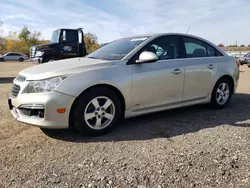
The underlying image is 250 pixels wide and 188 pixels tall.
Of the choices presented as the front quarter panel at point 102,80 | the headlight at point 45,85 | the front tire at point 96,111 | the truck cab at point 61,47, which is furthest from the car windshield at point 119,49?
the truck cab at point 61,47

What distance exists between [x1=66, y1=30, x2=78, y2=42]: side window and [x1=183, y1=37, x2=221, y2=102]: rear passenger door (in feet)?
29.4

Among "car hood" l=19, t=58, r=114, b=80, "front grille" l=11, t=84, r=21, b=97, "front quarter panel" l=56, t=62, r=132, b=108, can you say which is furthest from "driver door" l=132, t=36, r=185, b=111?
"front grille" l=11, t=84, r=21, b=97

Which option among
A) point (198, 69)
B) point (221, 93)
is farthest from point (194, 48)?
point (221, 93)

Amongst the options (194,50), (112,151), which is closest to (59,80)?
(112,151)

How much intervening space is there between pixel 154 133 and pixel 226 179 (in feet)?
4.64

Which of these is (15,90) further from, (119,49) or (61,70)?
(119,49)

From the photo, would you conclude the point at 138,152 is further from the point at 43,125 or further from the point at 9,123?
the point at 9,123

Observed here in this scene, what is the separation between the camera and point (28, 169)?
8.91 feet

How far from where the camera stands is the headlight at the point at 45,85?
332cm

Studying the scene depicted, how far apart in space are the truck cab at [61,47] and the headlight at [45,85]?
9.42 metres

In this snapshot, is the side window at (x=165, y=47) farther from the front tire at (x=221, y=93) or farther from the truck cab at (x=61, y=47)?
the truck cab at (x=61, y=47)

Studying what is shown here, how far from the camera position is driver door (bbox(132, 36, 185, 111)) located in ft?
12.8

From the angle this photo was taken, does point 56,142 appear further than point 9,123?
No

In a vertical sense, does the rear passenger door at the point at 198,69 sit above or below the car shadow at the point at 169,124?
above
